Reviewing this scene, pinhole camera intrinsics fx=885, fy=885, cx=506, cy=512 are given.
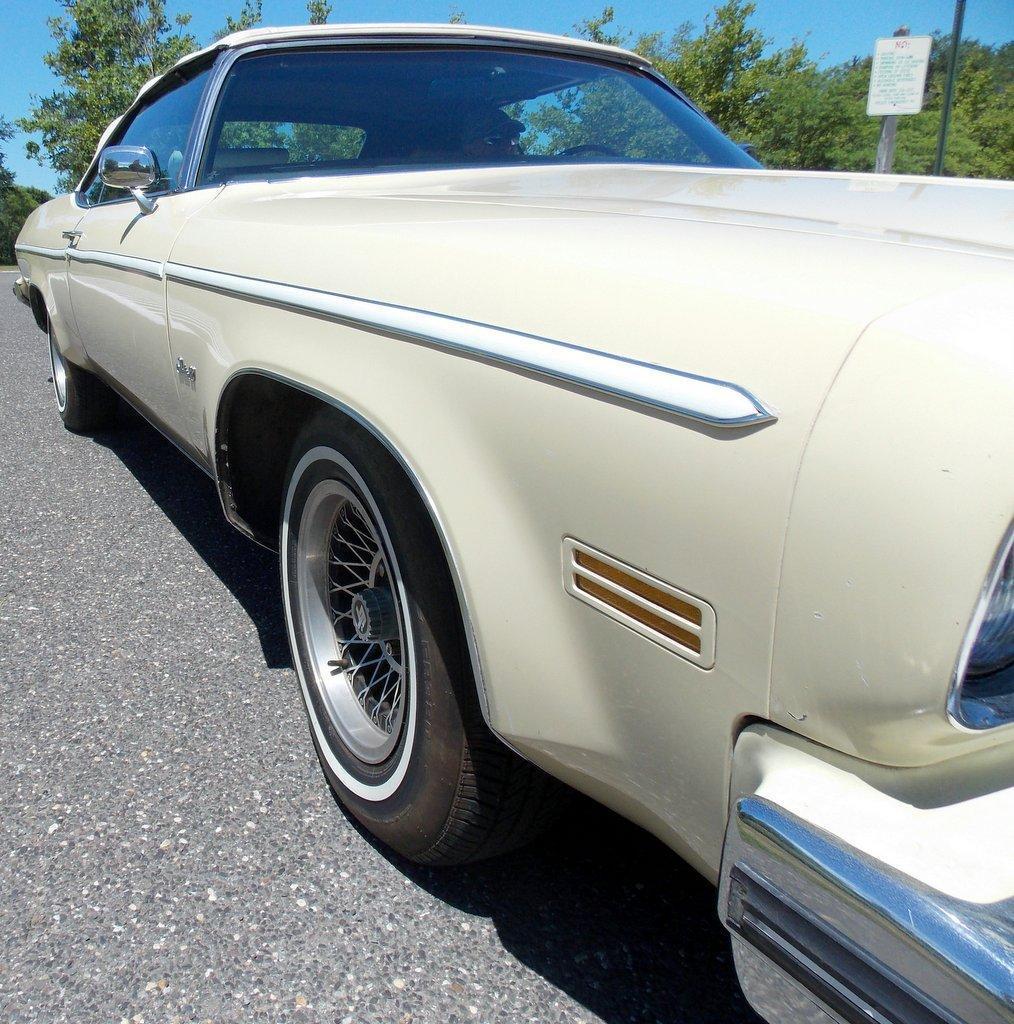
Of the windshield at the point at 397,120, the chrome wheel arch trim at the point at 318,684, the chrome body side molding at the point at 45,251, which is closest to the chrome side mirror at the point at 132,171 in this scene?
the windshield at the point at 397,120

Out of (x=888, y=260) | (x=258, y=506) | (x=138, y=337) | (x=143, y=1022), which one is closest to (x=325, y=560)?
(x=258, y=506)

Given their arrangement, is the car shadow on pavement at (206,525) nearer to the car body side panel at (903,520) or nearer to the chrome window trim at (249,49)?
the chrome window trim at (249,49)

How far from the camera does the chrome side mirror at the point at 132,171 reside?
8.21 feet

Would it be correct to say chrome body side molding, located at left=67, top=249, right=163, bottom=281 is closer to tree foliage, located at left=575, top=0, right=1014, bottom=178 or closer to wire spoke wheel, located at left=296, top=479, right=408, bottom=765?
wire spoke wheel, located at left=296, top=479, right=408, bottom=765

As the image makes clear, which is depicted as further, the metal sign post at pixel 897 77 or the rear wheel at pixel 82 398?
the metal sign post at pixel 897 77

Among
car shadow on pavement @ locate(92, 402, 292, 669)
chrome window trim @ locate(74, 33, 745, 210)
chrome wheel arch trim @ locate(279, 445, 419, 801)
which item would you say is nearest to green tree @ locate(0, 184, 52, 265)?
car shadow on pavement @ locate(92, 402, 292, 669)

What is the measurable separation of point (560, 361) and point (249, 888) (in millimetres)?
1123

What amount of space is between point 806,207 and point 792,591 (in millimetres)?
725

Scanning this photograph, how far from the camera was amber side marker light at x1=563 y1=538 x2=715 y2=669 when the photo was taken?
929 mm

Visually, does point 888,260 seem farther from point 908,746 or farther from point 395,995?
point 395,995

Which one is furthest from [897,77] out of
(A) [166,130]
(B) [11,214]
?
(B) [11,214]

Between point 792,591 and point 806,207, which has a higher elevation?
point 806,207

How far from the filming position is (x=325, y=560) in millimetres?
1870

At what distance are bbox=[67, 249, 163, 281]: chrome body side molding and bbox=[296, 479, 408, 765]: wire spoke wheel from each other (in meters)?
0.92
